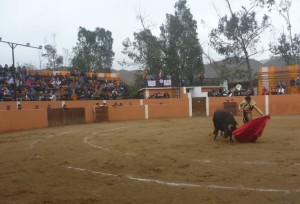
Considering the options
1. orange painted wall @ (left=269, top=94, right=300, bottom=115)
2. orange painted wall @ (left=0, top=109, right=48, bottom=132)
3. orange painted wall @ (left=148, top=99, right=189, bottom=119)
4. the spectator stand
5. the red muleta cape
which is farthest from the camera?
the spectator stand

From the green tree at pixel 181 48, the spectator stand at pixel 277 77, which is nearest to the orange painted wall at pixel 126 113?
the spectator stand at pixel 277 77

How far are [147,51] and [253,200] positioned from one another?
124 ft

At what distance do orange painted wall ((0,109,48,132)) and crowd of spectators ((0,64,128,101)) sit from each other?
131 inches

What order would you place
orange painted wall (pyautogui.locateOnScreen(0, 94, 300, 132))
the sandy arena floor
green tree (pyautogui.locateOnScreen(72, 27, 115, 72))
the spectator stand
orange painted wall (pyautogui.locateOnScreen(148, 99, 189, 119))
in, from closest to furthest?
the sandy arena floor, orange painted wall (pyautogui.locateOnScreen(0, 94, 300, 132)), orange painted wall (pyautogui.locateOnScreen(148, 99, 189, 119)), the spectator stand, green tree (pyautogui.locateOnScreen(72, 27, 115, 72))

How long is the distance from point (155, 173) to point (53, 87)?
2376 centimetres

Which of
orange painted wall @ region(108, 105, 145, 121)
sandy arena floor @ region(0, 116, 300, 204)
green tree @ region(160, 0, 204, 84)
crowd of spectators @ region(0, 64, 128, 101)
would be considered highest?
green tree @ region(160, 0, 204, 84)

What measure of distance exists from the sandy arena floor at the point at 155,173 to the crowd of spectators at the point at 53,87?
15.3 meters

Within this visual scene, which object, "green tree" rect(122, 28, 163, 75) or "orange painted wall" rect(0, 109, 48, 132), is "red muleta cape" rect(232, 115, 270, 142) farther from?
"green tree" rect(122, 28, 163, 75)

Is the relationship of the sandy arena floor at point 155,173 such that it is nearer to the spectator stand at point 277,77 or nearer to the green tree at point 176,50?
the spectator stand at point 277,77

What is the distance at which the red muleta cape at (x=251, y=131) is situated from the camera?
11844 mm

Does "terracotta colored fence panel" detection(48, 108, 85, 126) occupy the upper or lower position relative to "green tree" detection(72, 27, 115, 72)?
lower

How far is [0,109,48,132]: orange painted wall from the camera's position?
20.4 metres

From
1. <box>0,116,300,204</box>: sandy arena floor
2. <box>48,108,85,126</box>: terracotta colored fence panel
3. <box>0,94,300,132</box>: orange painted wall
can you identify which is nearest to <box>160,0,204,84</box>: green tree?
<box>0,94,300,132</box>: orange painted wall

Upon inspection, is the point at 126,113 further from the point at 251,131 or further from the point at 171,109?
the point at 251,131
